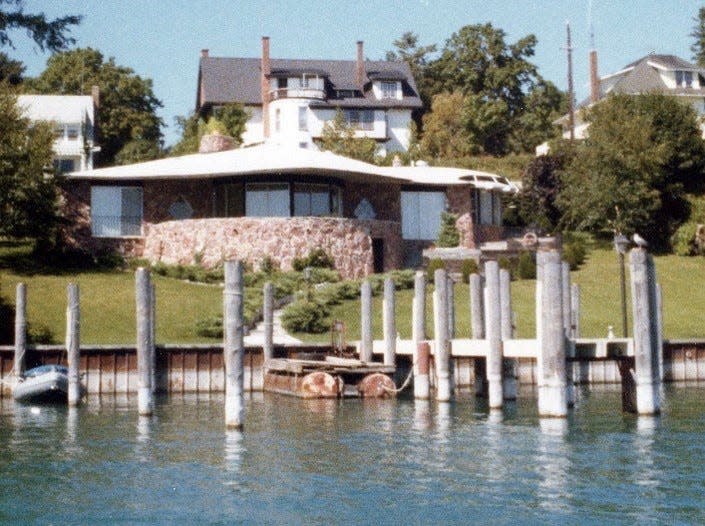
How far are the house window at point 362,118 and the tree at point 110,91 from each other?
14462mm

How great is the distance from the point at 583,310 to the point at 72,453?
102 ft

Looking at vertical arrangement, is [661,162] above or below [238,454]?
above

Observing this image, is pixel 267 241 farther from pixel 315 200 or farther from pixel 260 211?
pixel 315 200

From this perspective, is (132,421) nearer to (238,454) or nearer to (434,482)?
(238,454)

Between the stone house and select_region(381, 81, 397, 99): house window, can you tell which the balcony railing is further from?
the stone house

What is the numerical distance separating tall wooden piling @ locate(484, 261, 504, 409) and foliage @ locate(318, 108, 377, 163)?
1975 inches

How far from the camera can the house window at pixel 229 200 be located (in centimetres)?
6575

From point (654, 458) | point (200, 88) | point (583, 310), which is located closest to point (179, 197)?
point (583, 310)

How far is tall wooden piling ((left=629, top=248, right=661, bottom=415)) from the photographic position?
3189cm

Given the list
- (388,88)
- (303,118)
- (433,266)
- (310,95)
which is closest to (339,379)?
(433,266)

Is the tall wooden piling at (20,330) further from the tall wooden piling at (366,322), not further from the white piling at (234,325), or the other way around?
the white piling at (234,325)

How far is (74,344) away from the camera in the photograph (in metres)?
39.9

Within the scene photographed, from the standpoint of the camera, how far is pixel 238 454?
30219 millimetres

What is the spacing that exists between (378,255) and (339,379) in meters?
25.0
